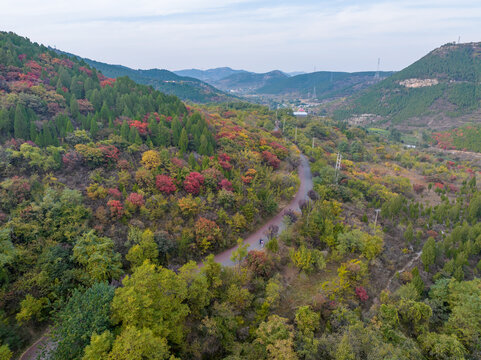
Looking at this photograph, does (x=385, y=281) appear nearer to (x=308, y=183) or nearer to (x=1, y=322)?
(x=308, y=183)

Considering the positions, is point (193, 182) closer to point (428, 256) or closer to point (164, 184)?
point (164, 184)

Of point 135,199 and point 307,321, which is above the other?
point 135,199

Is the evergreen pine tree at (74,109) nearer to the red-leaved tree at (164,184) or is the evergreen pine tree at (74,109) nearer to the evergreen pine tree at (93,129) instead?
the evergreen pine tree at (93,129)

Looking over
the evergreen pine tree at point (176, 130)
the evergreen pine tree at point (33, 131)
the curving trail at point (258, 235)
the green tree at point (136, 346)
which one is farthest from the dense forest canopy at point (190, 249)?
the evergreen pine tree at point (33, 131)

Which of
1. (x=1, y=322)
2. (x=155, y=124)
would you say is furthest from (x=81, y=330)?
(x=155, y=124)

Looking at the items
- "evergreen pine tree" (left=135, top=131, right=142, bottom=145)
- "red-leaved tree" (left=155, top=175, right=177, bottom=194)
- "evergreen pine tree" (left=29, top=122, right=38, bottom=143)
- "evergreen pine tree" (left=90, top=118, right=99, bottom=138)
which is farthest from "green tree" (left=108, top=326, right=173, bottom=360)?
"evergreen pine tree" (left=90, top=118, right=99, bottom=138)

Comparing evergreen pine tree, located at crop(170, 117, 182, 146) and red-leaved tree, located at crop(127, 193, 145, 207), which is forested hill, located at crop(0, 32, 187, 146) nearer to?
evergreen pine tree, located at crop(170, 117, 182, 146)

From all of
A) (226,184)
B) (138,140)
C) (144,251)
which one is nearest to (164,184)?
(226,184)
